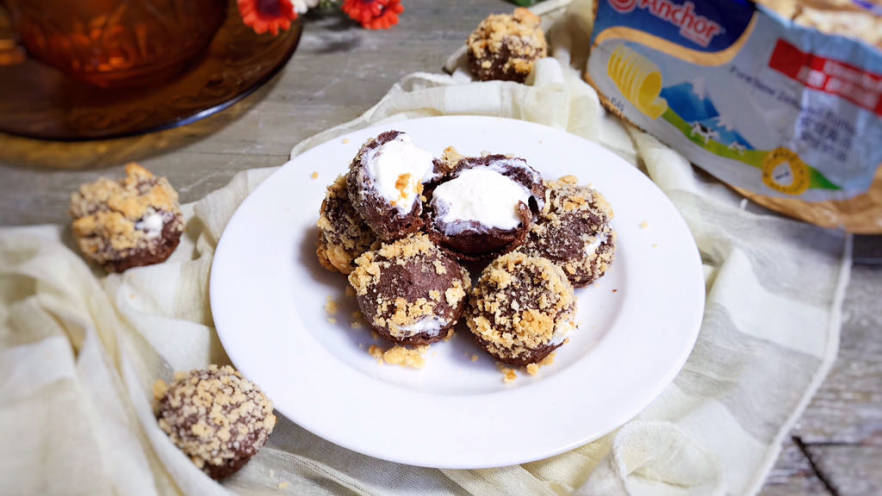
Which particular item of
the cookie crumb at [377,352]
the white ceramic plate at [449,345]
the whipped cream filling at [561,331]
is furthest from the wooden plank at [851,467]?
the cookie crumb at [377,352]

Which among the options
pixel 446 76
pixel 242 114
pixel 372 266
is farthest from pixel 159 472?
pixel 446 76

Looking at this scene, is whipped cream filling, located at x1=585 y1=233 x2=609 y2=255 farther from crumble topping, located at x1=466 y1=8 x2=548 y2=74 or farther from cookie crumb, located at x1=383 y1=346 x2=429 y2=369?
crumble topping, located at x1=466 y1=8 x2=548 y2=74

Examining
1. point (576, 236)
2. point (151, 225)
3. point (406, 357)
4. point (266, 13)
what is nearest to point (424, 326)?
point (406, 357)

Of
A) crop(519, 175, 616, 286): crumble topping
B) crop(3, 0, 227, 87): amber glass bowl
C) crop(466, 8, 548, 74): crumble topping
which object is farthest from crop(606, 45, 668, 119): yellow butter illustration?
crop(3, 0, 227, 87): amber glass bowl

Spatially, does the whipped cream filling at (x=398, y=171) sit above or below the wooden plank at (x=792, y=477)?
above

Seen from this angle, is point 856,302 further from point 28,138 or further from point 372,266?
point 28,138

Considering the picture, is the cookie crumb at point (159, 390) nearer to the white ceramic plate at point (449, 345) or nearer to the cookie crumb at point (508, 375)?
the white ceramic plate at point (449, 345)

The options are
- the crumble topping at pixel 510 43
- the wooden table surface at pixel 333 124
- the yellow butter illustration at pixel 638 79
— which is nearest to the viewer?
the wooden table surface at pixel 333 124
